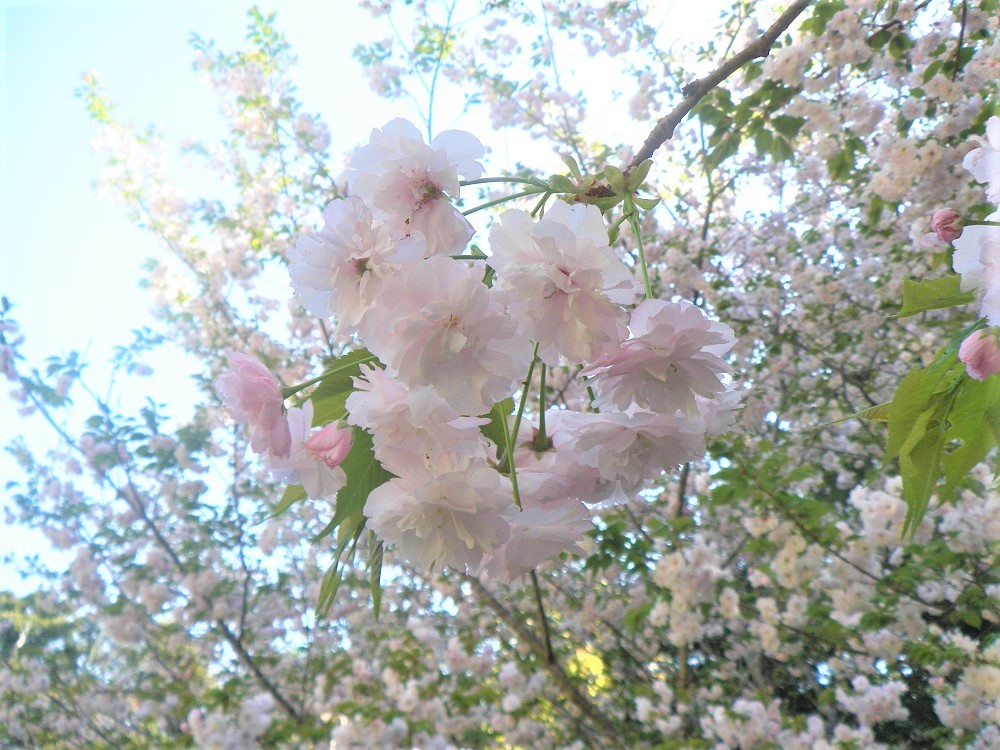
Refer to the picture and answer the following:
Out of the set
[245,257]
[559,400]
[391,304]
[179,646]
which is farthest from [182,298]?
[391,304]

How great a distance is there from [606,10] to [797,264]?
6.42ft

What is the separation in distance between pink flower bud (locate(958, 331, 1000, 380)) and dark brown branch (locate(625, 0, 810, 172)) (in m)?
0.33

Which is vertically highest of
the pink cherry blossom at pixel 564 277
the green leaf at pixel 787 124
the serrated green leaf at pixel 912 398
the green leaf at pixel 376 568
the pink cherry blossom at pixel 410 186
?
the green leaf at pixel 787 124

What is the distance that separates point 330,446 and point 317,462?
18 millimetres

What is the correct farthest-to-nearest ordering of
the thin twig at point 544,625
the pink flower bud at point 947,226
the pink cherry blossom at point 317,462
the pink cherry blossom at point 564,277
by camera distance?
1. the thin twig at point 544,625
2. the pink flower bud at point 947,226
3. the pink cherry blossom at point 317,462
4. the pink cherry blossom at point 564,277

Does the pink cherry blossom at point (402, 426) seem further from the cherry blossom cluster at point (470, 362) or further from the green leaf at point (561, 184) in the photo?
the green leaf at point (561, 184)

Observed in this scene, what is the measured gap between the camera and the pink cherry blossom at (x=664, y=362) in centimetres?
54

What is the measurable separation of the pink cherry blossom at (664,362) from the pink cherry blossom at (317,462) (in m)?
0.24

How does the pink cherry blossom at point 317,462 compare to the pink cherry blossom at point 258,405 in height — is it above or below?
below

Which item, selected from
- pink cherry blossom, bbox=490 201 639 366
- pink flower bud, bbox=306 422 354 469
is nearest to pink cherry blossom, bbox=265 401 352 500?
pink flower bud, bbox=306 422 354 469

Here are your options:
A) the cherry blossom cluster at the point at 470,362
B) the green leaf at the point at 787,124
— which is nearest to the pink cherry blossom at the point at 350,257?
the cherry blossom cluster at the point at 470,362

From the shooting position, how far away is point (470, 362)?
1.70 feet

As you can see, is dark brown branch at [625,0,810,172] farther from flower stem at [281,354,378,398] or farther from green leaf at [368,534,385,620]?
green leaf at [368,534,385,620]

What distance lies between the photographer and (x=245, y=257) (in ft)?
17.3
